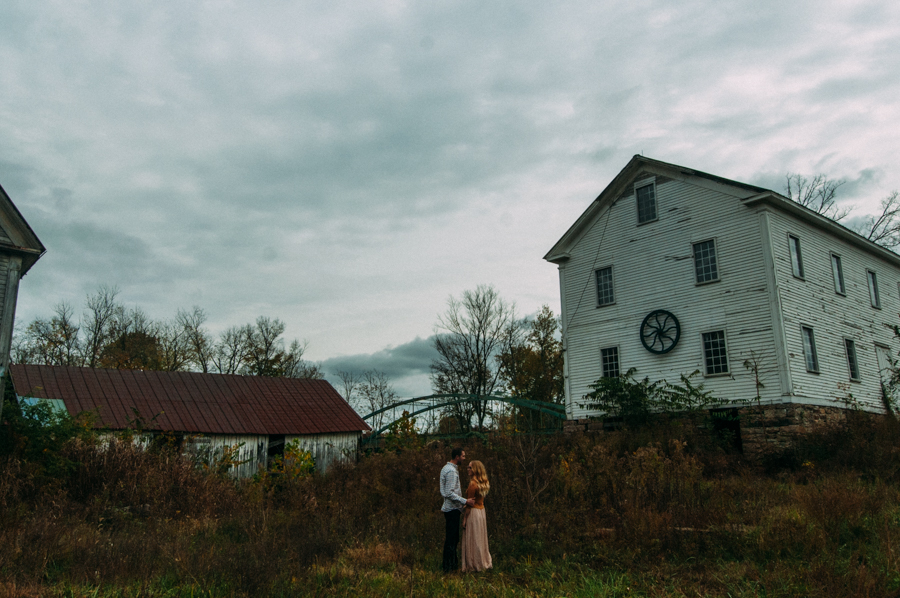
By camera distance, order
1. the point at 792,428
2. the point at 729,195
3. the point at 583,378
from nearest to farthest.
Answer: the point at 792,428, the point at 729,195, the point at 583,378

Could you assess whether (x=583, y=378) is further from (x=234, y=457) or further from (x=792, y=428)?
(x=234, y=457)

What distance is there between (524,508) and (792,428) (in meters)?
11.5

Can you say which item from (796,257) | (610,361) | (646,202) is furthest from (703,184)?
(610,361)

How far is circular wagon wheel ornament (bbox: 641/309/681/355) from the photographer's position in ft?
72.5

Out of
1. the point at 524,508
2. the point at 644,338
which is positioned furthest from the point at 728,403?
the point at 524,508

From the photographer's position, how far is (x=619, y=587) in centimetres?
793

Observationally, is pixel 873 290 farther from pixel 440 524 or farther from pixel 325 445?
pixel 325 445

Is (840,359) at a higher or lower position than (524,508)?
higher

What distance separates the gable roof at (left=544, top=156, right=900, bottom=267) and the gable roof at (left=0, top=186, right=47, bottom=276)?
56.7 ft

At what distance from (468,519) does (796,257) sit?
17.3m

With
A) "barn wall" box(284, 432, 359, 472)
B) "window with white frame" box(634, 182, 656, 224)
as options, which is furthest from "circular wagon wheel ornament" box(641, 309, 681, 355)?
"barn wall" box(284, 432, 359, 472)

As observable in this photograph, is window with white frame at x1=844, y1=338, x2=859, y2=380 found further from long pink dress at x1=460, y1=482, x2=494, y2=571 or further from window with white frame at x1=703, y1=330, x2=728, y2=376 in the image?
long pink dress at x1=460, y1=482, x2=494, y2=571

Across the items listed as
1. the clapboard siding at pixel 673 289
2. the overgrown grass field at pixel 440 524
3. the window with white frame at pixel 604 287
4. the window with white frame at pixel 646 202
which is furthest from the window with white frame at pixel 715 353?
the window with white frame at pixel 646 202

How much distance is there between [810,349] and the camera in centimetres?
2112
